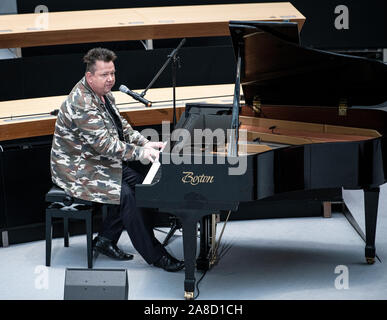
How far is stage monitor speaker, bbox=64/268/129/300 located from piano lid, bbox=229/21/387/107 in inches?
61.6

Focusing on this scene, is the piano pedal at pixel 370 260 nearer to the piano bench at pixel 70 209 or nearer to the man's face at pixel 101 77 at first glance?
the piano bench at pixel 70 209

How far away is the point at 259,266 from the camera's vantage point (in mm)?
4594

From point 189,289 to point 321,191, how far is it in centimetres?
113

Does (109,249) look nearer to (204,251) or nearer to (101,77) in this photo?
(204,251)

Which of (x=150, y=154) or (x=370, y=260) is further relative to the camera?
(x=370, y=260)

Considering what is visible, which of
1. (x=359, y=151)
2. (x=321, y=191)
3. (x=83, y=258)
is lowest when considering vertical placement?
(x=83, y=258)

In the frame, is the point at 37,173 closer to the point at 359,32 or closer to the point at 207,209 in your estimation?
the point at 207,209

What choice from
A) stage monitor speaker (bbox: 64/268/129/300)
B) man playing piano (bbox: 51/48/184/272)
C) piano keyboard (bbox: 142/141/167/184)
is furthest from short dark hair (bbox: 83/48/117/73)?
stage monitor speaker (bbox: 64/268/129/300)

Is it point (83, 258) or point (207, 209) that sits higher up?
point (207, 209)

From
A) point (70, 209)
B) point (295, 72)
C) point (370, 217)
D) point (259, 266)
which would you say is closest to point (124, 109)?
point (70, 209)

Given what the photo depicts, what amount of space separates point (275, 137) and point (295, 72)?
1.34 feet
